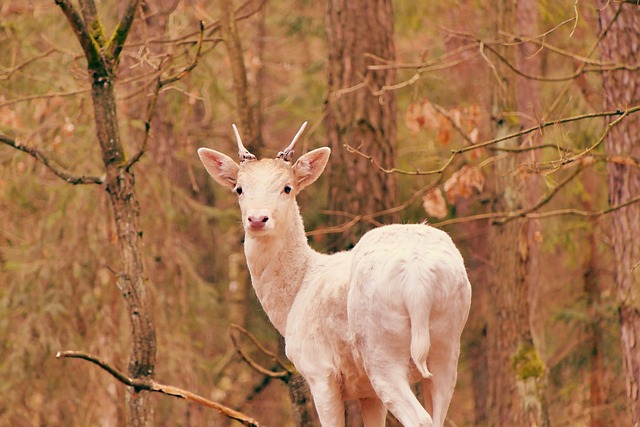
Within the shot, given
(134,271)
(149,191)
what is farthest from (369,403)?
(149,191)

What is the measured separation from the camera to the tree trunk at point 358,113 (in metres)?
10.1

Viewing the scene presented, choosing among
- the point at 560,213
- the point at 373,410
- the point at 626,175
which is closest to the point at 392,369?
the point at 373,410

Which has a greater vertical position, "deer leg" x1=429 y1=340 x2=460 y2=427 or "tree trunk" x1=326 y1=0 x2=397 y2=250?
"tree trunk" x1=326 y1=0 x2=397 y2=250

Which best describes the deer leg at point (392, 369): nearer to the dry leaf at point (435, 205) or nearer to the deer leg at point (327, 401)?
the deer leg at point (327, 401)

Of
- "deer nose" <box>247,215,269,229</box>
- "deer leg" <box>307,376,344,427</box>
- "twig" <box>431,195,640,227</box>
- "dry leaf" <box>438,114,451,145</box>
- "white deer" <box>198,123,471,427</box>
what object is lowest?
"deer leg" <box>307,376,344,427</box>

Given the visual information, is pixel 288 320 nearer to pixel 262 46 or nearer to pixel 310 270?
pixel 310 270

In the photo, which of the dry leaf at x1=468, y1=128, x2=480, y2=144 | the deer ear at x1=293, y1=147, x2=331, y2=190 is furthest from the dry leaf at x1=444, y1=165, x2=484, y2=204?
the deer ear at x1=293, y1=147, x2=331, y2=190

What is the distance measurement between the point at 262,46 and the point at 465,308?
576 inches

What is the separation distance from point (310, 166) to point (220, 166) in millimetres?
637

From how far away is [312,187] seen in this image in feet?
58.4

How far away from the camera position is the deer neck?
7246 mm

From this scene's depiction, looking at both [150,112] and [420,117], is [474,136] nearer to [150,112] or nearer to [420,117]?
[420,117]

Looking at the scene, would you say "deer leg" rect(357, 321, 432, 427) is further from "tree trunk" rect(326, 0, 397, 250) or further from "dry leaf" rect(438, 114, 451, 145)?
"dry leaf" rect(438, 114, 451, 145)

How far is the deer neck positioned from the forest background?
0.83 m
